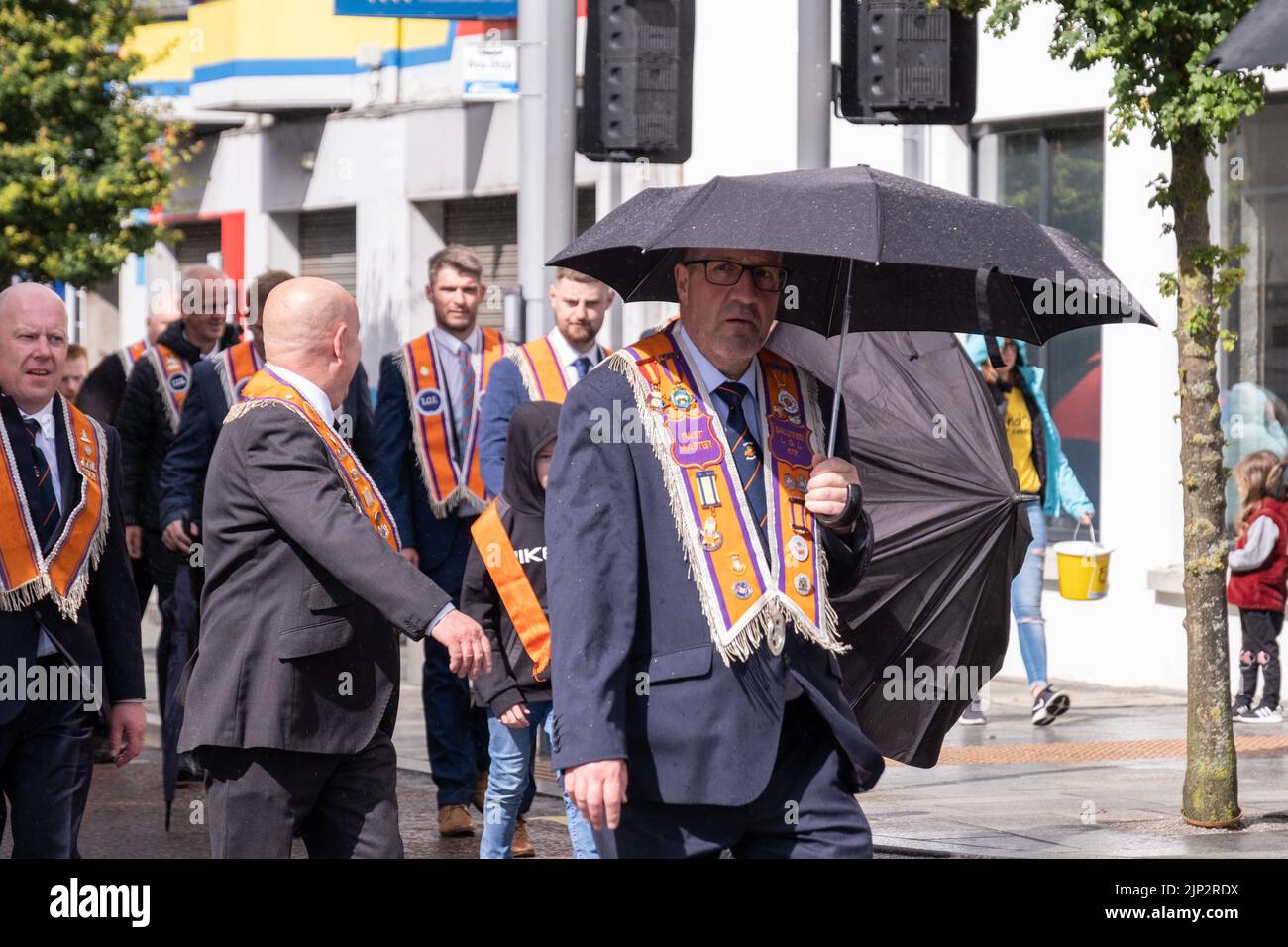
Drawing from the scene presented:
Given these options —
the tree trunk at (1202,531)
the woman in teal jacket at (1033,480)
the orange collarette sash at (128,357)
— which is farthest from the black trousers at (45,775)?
the woman in teal jacket at (1033,480)

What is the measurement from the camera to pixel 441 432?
31.2 ft

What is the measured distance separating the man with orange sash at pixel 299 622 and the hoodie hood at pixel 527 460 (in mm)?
1794

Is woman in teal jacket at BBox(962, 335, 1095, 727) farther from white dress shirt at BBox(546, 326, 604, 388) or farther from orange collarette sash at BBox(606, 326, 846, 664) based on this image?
orange collarette sash at BBox(606, 326, 846, 664)

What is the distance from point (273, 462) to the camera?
5367 millimetres

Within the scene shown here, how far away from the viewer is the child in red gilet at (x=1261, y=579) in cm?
1165

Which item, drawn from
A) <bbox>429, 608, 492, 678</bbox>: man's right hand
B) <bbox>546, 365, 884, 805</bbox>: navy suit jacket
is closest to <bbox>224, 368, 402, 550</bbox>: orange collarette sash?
<bbox>429, 608, 492, 678</bbox>: man's right hand

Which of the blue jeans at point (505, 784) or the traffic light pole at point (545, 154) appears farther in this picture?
the traffic light pole at point (545, 154)

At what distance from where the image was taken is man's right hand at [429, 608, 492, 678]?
515 cm

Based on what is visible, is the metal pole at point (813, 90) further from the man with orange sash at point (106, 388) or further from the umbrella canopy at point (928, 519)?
the man with orange sash at point (106, 388)

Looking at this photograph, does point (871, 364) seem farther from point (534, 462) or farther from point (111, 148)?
point (111, 148)

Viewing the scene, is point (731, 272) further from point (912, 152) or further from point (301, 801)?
point (912, 152)

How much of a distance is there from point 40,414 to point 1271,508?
7.26 m

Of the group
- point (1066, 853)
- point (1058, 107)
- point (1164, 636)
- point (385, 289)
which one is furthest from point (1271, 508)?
point (385, 289)

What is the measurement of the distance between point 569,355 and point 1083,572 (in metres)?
4.04
